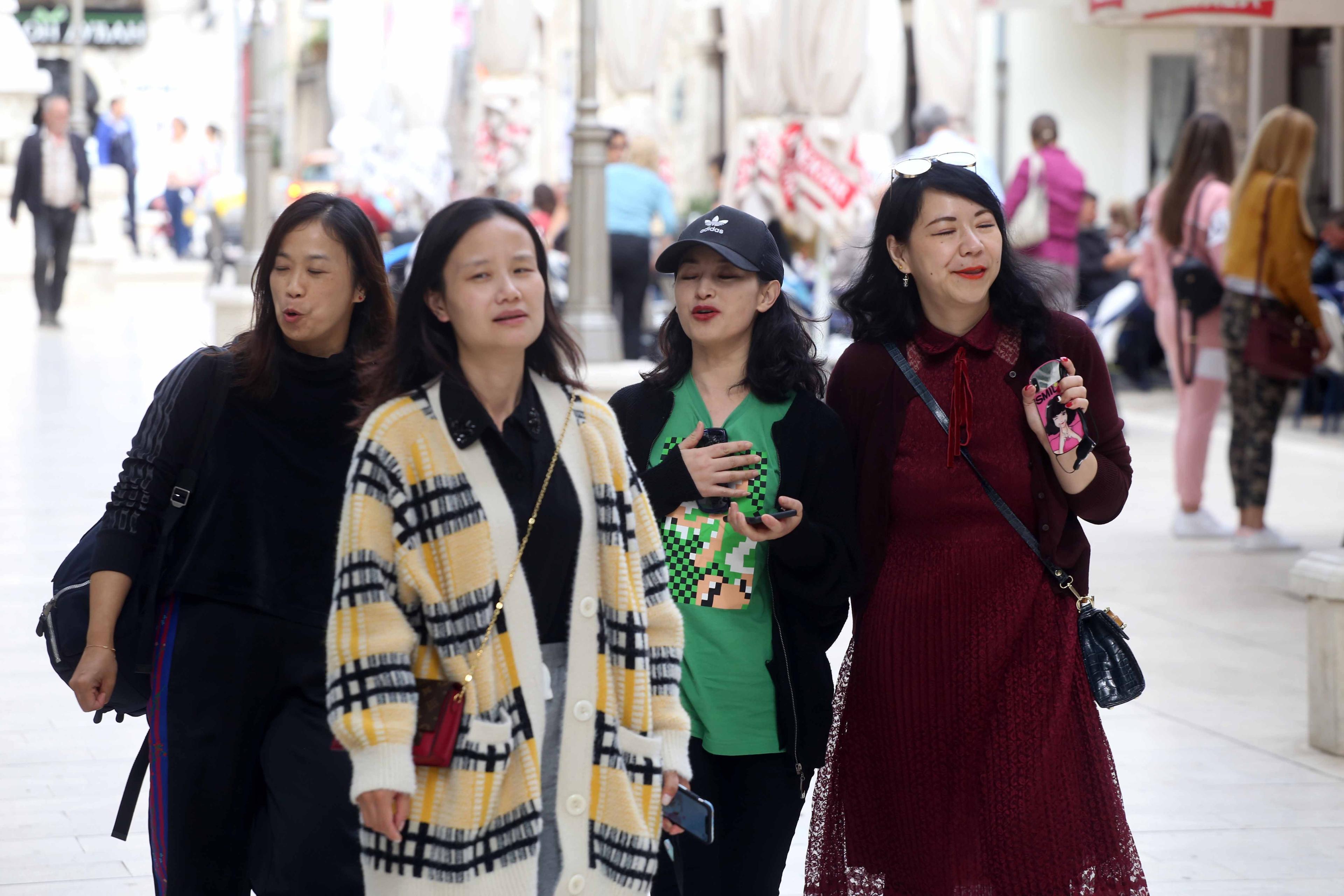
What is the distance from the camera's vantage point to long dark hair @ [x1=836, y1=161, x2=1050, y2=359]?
12.1 feet

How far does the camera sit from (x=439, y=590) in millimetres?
2734

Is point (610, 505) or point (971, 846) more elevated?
point (610, 505)

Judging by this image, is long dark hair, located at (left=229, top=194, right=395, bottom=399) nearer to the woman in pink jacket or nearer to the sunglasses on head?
the sunglasses on head

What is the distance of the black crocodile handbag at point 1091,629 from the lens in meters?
3.64

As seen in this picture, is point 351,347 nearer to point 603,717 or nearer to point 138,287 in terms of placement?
point 603,717

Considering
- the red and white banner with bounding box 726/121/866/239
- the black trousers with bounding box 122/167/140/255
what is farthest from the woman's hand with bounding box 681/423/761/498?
the black trousers with bounding box 122/167/140/255

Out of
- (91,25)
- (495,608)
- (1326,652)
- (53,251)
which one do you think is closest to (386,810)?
(495,608)

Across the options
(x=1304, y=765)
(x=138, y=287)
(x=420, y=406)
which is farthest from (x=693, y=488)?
(x=138, y=287)

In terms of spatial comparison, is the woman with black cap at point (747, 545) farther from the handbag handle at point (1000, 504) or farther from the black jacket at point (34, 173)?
the black jacket at point (34, 173)

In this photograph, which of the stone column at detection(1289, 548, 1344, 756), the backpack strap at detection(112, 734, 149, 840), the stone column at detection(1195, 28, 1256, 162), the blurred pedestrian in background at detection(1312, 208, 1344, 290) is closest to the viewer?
the backpack strap at detection(112, 734, 149, 840)

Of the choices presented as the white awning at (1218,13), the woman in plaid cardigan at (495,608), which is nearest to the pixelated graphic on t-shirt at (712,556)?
the woman in plaid cardigan at (495,608)

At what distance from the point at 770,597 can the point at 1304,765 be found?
9.71 feet

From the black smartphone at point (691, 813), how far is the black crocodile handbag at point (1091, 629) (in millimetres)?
1008

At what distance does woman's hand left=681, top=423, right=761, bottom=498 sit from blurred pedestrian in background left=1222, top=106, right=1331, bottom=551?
6.48m
